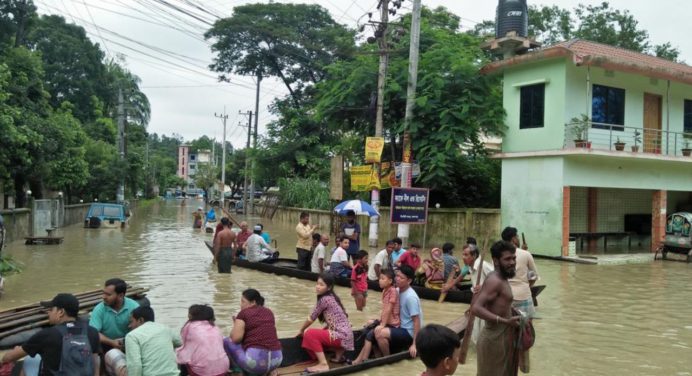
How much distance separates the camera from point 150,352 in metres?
5.48

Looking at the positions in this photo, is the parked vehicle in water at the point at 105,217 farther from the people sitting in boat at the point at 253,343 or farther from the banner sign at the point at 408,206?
the people sitting in boat at the point at 253,343

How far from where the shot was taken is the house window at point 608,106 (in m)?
21.5

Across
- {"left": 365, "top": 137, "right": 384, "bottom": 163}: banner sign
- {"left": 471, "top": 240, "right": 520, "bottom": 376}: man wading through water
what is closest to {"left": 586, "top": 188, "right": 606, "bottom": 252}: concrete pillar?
{"left": 365, "top": 137, "right": 384, "bottom": 163}: banner sign

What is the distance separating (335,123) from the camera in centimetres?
2683

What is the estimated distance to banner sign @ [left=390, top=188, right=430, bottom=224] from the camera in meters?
17.7

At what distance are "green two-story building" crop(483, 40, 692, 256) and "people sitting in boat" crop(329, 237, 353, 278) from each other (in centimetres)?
1012

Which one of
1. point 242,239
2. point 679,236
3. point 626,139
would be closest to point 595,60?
point 626,139

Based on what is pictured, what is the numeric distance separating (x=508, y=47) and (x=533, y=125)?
14.8ft

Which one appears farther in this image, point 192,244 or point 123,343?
point 192,244

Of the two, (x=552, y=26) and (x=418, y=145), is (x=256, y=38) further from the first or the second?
(x=418, y=145)

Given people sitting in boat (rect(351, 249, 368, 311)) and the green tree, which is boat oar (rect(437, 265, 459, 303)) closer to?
people sitting in boat (rect(351, 249, 368, 311))

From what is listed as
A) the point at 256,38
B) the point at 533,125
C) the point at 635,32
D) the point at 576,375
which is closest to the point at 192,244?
the point at 533,125

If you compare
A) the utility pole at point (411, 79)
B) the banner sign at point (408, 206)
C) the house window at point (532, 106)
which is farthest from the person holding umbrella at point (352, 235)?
the house window at point (532, 106)

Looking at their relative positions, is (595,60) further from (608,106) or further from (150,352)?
(150,352)
